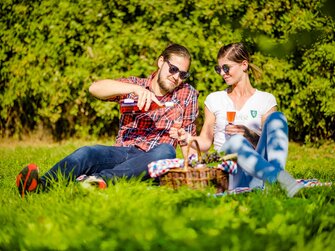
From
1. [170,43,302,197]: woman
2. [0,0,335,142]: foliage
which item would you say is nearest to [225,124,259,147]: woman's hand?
[170,43,302,197]: woman

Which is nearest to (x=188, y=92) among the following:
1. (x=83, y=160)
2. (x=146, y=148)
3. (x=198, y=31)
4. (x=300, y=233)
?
(x=146, y=148)

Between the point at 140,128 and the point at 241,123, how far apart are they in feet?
2.76

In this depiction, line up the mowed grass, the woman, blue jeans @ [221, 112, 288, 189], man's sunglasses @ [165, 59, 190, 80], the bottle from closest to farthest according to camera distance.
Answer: the mowed grass → blue jeans @ [221, 112, 288, 189] → the woman → the bottle → man's sunglasses @ [165, 59, 190, 80]

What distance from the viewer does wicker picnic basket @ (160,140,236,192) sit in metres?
2.92

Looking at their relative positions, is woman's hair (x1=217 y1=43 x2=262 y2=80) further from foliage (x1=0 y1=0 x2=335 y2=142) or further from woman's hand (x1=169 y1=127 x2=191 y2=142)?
foliage (x1=0 y1=0 x2=335 y2=142)

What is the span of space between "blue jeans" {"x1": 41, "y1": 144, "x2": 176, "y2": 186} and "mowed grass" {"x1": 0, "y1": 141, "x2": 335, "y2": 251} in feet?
0.60

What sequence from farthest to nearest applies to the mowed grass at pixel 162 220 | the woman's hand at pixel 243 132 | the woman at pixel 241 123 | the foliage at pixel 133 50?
the foliage at pixel 133 50
the woman's hand at pixel 243 132
the woman at pixel 241 123
the mowed grass at pixel 162 220

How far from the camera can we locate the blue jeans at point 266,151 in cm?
305

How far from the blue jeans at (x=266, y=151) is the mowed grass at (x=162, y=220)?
5.0 inches

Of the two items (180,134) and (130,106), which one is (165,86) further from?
(180,134)

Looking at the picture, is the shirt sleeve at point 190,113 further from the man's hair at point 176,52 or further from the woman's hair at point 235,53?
the woman's hair at point 235,53

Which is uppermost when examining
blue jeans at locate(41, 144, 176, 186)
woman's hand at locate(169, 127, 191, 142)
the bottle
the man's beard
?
the man's beard

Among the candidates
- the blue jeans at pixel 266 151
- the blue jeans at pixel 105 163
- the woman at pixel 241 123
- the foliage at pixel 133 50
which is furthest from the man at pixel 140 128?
the foliage at pixel 133 50

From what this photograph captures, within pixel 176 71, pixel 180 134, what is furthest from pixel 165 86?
pixel 180 134
